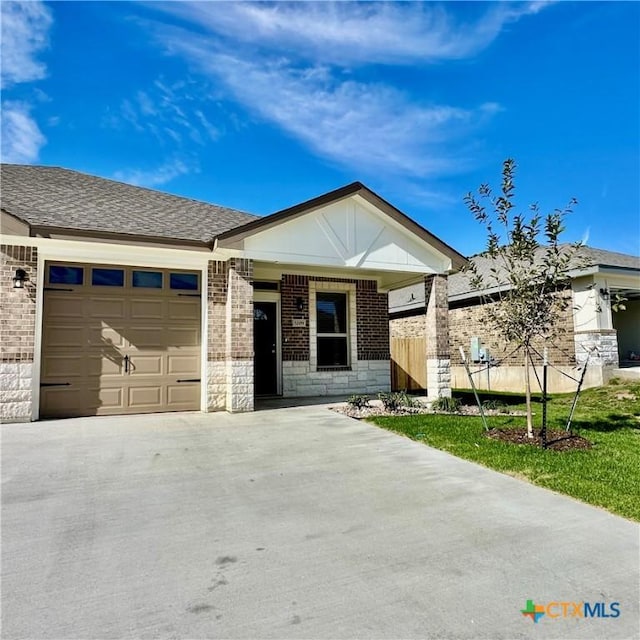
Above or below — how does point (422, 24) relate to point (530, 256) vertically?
above

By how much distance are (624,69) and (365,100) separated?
5734 mm

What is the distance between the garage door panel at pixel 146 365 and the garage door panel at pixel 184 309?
0.86 m

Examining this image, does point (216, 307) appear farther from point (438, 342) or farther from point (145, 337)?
point (438, 342)

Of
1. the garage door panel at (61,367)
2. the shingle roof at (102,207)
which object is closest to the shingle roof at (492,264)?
the shingle roof at (102,207)

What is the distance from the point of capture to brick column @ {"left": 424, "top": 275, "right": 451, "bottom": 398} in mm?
10172

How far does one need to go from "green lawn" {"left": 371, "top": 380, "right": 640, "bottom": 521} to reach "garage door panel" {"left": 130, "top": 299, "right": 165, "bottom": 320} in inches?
181

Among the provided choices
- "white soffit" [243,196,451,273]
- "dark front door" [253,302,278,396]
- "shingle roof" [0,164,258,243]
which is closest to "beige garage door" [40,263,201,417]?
"shingle roof" [0,164,258,243]

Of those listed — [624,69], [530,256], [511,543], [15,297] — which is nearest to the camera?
[511,543]

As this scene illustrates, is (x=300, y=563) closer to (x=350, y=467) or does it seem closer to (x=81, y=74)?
(x=350, y=467)

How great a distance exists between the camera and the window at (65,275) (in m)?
8.15

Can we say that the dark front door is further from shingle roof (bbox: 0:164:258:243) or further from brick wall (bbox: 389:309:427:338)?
brick wall (bbox: 389:309:427:338)

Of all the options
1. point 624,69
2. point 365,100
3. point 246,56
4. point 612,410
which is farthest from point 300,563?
point 624,69

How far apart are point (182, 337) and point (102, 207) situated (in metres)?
3.30

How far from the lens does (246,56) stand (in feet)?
31.1
